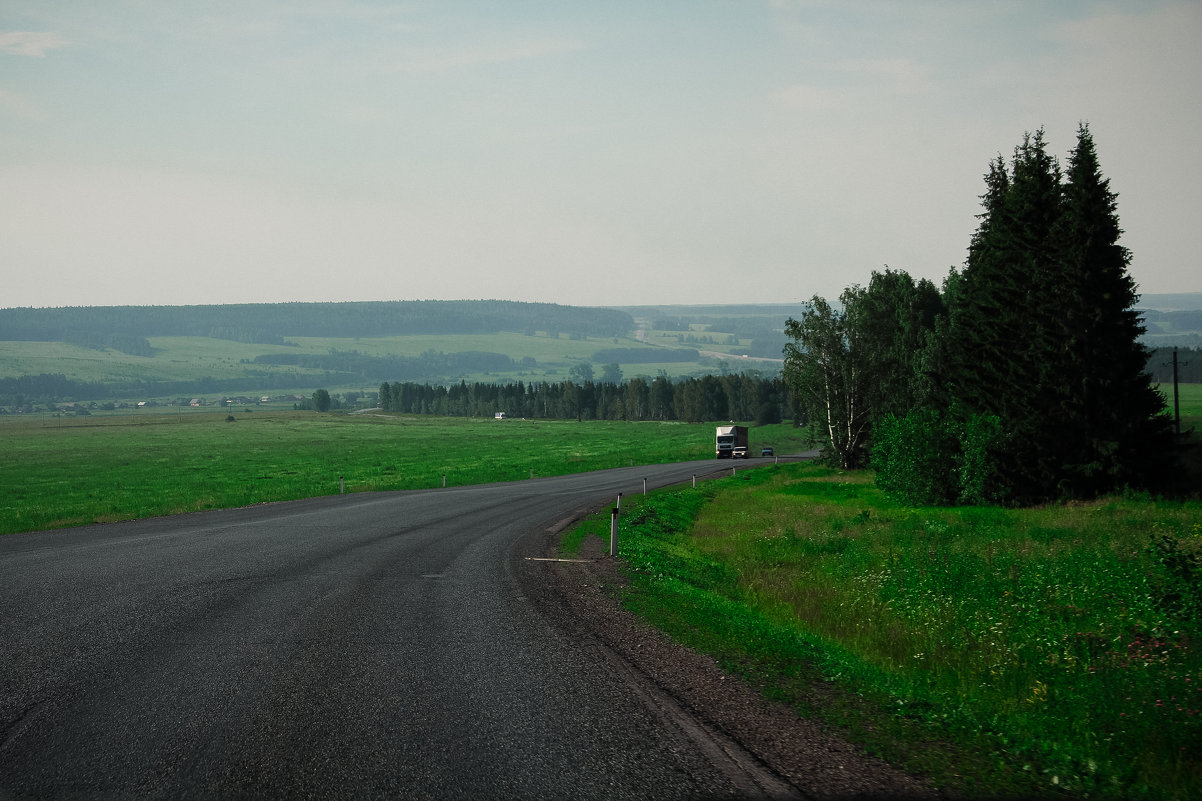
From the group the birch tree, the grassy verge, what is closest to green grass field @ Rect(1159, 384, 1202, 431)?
the birch tree

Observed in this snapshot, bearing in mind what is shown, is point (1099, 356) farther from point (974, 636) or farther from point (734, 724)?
point (734, 724)

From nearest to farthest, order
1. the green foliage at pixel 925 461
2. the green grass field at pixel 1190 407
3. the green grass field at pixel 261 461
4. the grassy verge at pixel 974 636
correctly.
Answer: the grassy verge at pixel 974 636, the green foliage at pixel 925 461, the green grass field at pixel 261 461, the green grass field at pixel 1190 407

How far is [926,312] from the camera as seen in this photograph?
52.2 metres

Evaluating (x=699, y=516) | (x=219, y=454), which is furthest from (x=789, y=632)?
(x=219, y=454)

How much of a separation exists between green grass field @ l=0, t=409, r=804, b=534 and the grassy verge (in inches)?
921

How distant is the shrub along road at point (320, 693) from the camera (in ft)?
21.2

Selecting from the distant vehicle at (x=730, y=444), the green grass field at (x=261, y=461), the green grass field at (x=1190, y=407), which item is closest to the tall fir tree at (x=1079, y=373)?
the green grass field at (x=1190, y=407)

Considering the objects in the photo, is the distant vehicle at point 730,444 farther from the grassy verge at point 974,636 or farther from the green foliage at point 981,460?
the grassy verge at point 974,636

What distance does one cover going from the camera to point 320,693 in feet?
28.3

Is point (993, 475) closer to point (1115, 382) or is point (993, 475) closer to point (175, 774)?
point (1115, 382)

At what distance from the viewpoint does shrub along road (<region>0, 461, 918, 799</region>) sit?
21.2ft

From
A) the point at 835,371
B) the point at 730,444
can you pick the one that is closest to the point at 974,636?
the point at 835,371

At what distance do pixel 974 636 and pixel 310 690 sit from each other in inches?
324

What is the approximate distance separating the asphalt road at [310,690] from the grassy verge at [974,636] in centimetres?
208
